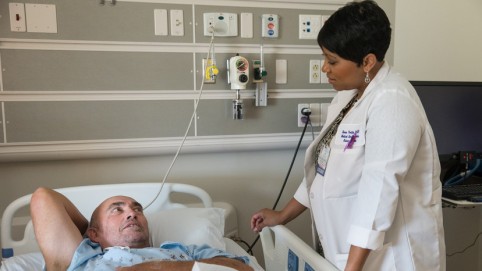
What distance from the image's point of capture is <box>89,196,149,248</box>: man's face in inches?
55.4

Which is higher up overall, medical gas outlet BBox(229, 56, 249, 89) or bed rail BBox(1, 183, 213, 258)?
medical gas outlet BBox(229, 56, 249, 89)

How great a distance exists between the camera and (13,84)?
1785mm

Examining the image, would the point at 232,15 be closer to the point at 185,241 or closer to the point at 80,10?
the point at 80,10

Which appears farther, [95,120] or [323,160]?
[95,120]

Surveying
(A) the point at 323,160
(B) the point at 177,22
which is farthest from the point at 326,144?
(B) the point at 177,22

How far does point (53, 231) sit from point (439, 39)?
222cm

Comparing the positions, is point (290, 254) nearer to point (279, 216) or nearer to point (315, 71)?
point (279, 216)

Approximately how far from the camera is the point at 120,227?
142cm

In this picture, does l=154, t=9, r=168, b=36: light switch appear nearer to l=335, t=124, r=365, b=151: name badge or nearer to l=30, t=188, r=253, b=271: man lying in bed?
l=30, t=188, r=253, b=271: man lying in bed

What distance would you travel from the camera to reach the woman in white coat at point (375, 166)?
1.10m

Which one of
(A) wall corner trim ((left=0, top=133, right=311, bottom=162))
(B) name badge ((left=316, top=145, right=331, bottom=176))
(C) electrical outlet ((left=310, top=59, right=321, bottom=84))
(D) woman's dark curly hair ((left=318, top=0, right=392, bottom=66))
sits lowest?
(A) wall corner trim ((left=0, top=133, right=311, bottom=162))

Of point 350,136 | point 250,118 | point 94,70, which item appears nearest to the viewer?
point 350,136

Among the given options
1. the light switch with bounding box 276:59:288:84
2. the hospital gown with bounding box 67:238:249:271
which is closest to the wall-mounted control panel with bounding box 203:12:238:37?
the light switch with bounding box 276:59:288:84

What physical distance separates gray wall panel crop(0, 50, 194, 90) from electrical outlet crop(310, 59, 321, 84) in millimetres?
641
